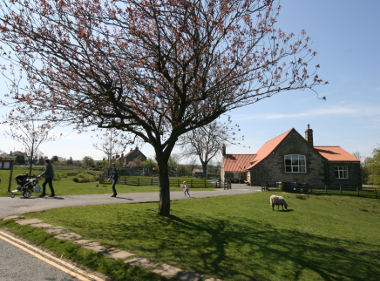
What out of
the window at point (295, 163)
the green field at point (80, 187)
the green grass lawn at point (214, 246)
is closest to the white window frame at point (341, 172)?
the window at point (295, 163)

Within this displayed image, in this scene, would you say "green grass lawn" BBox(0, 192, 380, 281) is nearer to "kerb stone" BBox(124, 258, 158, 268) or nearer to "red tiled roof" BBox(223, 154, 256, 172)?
"kerb stone" BBox(124, 258, 158, 268)

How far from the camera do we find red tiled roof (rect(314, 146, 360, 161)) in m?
37.1

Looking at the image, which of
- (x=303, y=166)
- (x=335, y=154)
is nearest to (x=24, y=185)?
(x=303, y=166)

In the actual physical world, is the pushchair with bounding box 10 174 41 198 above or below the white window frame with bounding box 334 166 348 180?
below

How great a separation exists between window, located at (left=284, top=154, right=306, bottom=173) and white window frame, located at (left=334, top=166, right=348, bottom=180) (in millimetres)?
4824

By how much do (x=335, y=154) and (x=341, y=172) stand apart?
3.22m

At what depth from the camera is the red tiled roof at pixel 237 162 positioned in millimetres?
47656

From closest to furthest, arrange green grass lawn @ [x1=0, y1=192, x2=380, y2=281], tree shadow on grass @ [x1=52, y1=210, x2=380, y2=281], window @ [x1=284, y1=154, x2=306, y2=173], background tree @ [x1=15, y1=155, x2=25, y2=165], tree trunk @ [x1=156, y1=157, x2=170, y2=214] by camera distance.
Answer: green grass lawn @ [x1=0, y1=192, x2=380, y2=281], tree shadow on grass @ [x1=52, y1=210, x2=380, y2=281], tree trunk @ [x1=156, y1=157, x2=170, y2=214], window @ [x1=284, y1=154, x2=306, y2=173], background tree @ [x1=15, y1=155, x2=25, y2=165]

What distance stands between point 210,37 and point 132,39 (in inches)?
108

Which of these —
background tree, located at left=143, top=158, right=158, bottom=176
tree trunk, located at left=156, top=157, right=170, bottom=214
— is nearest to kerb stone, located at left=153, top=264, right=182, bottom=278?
tree trunk, located at left=156, top=157, right=170, bottom=214

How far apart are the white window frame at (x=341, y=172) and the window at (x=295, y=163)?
15.8 ft

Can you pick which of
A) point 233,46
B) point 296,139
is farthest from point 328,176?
point 233,46

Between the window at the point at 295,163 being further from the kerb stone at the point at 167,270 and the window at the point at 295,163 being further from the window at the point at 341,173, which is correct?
the kerb stone at the point at 167,270

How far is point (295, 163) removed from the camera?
1447 inches
